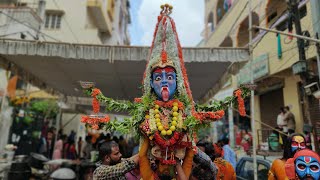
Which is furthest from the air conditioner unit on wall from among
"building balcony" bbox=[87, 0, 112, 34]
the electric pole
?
"building balcony" bbox=[87, 0, 112, 34]

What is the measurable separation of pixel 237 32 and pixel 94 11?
11.3 metres

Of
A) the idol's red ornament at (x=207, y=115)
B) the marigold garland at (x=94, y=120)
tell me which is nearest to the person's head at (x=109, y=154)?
the marigold garland at (x=94, y=120)

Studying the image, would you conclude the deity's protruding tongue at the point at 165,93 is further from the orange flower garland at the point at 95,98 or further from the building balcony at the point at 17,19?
the building balcony at the point at 17,19

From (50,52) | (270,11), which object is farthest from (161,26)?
(270,11)

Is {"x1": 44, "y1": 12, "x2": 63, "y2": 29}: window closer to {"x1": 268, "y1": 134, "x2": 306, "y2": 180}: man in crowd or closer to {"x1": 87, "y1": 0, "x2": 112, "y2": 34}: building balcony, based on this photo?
{"x1": 87, "y1": 0, "x2": 112, "y2": 34}: building balcony

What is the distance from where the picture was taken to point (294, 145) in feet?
11.5

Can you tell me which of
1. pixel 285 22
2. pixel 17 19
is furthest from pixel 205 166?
pixel 17 19

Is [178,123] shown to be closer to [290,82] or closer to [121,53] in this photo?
[121,53]

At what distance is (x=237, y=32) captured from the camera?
1495 cm

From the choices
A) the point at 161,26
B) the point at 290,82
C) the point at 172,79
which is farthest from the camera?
the point at 290,82

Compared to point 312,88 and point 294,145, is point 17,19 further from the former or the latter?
point 294,145

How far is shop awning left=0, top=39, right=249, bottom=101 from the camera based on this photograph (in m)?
6.42

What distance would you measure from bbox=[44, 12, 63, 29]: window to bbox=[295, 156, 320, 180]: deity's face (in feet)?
66.4

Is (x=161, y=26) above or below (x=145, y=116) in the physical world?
above
